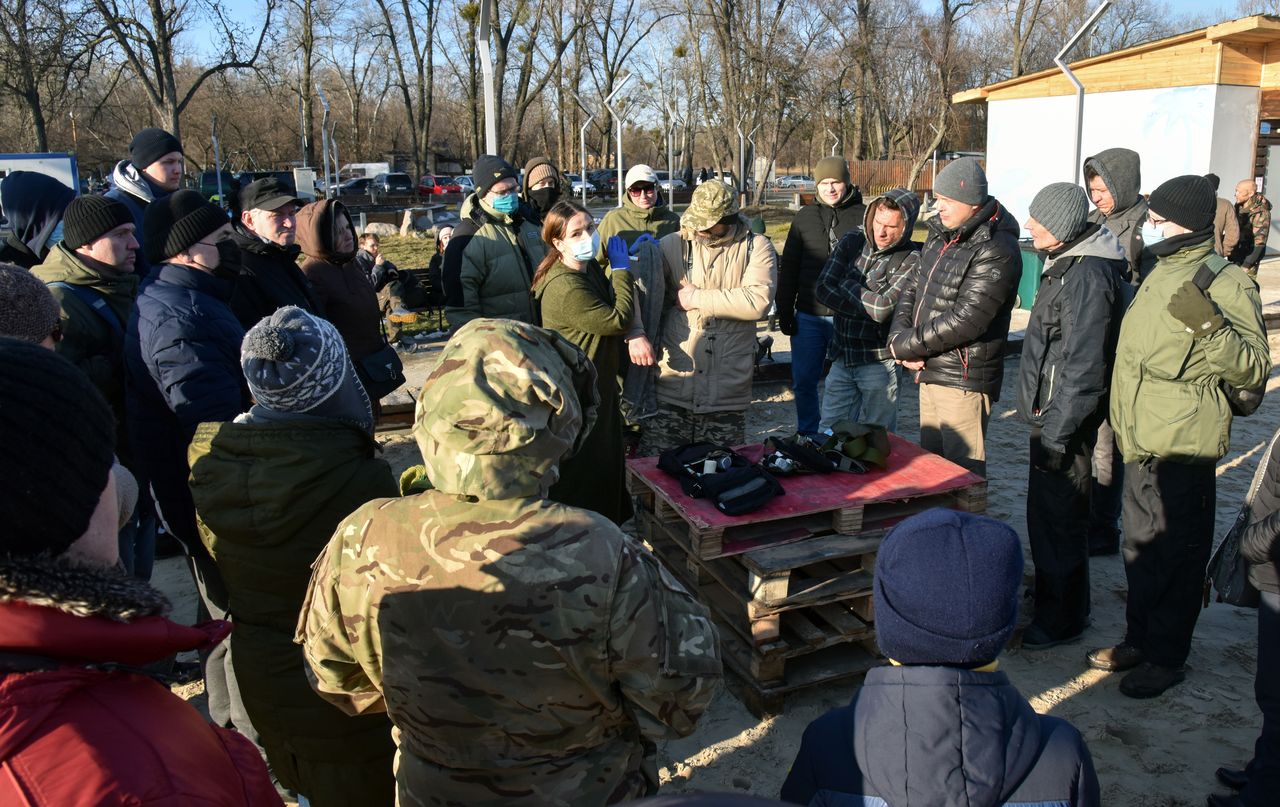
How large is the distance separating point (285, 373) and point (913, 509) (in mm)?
2649

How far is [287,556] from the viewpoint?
2379 millimetres

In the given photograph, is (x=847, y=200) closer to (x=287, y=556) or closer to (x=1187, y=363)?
(x=1187, y=363)

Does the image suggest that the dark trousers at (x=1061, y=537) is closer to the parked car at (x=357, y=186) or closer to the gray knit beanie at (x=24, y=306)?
the gray knit beanie at (x=24, y=306)

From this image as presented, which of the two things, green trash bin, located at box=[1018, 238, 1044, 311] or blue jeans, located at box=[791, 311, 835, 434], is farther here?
green trash bin, located at box=[1018, 238, 1044, 311]

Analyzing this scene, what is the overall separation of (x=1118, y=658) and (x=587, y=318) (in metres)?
2.80

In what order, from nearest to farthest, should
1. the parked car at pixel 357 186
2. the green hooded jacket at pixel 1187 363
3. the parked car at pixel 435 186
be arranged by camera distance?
1. the green hooded jacket at pixel 1187 363
2. the parked car at pixel 357 186
3. the parked car at pixel 435 186

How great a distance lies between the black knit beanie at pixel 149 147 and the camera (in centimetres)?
577

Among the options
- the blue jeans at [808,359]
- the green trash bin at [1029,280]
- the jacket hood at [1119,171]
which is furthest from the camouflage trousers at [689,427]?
the green trash bin at [1029,280]

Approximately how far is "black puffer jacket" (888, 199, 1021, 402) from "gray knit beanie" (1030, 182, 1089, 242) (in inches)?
12.3

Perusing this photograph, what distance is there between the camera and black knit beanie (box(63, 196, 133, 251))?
151 inches

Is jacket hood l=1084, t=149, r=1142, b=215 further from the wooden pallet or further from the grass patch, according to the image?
the grass patch

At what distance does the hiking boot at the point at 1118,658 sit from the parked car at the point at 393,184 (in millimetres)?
39684

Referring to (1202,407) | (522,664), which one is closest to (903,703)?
(522,664)

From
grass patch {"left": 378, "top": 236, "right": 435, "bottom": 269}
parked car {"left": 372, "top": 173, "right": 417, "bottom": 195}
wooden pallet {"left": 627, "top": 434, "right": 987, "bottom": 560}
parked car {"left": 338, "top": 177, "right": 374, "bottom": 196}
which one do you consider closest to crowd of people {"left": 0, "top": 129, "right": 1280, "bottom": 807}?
wooden pallet {"left": 627, "top": 434, "right": 987, "bottom": 560}
